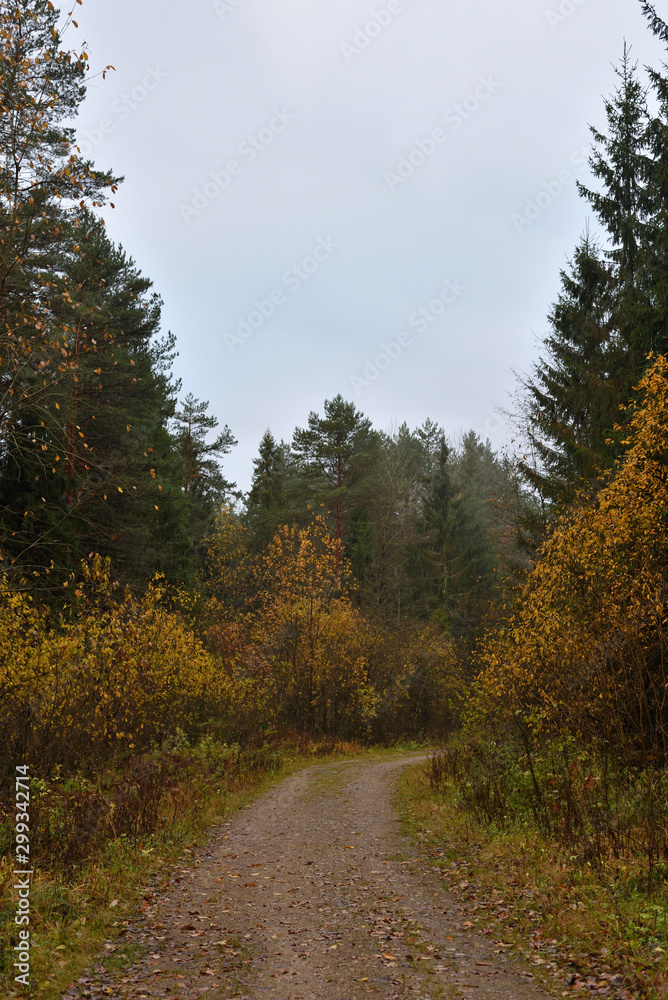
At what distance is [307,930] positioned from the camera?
22.2 feet

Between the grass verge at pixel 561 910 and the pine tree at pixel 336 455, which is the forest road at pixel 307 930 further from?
the pine tree at pixel 336 455

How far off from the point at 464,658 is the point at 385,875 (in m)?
26.6

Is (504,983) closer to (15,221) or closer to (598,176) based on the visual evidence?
(15,221)

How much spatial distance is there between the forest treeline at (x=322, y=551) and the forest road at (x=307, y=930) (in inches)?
81.7

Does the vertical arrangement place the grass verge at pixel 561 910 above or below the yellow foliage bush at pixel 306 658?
below

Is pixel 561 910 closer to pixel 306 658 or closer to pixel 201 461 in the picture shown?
Answer: pixel 306 658

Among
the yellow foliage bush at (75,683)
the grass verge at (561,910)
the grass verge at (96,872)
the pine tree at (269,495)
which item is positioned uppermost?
the pine tree at (269,495)

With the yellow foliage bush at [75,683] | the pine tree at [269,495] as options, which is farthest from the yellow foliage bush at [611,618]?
the pine tree at [269,495]

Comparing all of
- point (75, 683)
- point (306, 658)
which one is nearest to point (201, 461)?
point (306, 658)

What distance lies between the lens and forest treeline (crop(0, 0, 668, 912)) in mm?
8500

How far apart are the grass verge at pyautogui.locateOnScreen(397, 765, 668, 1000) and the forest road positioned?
0.83 feet

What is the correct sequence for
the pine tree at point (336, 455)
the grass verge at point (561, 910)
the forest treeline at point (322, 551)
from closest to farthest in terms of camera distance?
the grass verge at point (561, 910) < the forest treeline at point (322, 551) < the pine tree at point (336, 455)

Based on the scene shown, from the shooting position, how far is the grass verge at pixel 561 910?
5.28m

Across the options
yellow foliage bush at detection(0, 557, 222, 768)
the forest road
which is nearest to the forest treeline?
yellow foliage bush at detection(0, 557, 222, 768)
